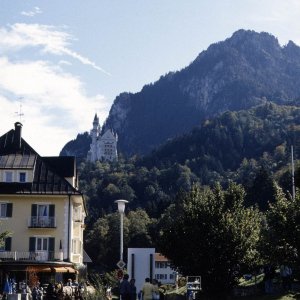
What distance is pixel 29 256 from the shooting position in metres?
45.0

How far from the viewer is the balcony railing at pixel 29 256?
147ft

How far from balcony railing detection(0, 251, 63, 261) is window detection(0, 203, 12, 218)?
2940 millimetres

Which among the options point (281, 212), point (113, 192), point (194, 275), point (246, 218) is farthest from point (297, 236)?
point (113, 192)

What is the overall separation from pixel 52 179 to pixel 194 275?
59.6 feet

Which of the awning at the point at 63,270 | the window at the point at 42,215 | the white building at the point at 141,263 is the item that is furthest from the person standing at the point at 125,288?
the window at the point at 42,215

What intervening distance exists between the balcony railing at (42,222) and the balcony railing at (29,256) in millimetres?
2032

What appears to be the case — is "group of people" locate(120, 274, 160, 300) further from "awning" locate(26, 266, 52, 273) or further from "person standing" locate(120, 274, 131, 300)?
"awning" locate(26, 266, 52, 273)

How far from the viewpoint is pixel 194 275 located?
109 feet

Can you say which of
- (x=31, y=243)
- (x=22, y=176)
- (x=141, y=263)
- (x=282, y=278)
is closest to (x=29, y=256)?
→ (x=31, y=243)

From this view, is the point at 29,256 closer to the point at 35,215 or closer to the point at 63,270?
the point at 63,270

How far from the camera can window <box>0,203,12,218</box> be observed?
46.9m

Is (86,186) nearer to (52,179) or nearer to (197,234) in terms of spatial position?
(52,179)

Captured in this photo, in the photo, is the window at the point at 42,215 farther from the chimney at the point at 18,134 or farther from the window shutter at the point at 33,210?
the chimney at the point at 18,134

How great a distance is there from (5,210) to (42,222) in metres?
2.97
